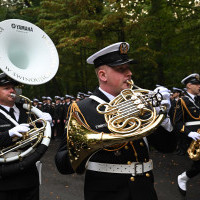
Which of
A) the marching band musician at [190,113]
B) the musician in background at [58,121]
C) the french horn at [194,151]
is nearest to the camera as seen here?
the french horn at [194,151]

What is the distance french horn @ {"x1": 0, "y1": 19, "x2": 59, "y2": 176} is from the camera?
312 cm

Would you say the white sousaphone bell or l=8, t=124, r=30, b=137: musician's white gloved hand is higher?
the white sousaphone bell

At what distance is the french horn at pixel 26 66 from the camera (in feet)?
10.2

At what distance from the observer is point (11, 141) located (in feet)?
10.5

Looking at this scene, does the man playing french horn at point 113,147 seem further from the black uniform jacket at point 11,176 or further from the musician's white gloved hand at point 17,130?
the black uniform jacket at point 11,176

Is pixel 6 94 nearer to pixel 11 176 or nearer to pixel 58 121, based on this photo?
pixel 11 176

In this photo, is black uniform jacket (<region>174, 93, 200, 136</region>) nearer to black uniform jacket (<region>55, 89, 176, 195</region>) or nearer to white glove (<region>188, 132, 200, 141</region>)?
white glove (<region>188, 132, 200, 141</region>)

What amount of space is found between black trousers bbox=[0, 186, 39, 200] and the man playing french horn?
3.90 feet

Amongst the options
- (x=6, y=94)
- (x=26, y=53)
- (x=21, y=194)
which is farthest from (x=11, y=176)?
(x=26, y=53)

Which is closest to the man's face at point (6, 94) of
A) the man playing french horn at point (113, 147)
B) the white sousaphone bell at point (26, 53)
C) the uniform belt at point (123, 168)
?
the white sousaphone bell at point (26, 53)

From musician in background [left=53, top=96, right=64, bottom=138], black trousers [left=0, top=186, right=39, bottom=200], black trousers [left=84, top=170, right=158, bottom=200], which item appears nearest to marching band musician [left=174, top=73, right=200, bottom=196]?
black trousers [left=0, top=186, right=39, bottom=200]

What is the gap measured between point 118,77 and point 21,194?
6.03 feet

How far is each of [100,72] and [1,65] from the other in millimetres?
1115

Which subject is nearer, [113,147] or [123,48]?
[113,147]
